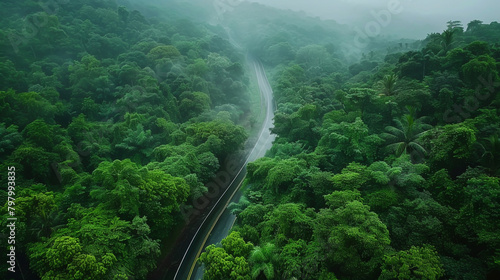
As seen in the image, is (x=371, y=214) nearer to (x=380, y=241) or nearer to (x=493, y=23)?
(x=380, y=241)

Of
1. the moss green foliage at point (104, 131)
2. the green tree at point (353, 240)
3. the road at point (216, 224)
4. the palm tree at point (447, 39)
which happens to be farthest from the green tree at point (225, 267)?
the palm tree at point (447, 39)

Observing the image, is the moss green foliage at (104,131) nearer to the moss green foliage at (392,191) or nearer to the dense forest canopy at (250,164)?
the dense forest canopy at (250,164)

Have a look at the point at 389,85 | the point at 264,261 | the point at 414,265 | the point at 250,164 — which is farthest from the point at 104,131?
the point at 414,265

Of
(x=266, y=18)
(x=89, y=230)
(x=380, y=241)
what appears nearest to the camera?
(x=380, y=241)

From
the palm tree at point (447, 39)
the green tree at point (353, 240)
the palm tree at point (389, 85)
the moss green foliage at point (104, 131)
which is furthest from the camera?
the palm tree at point (447, 39)

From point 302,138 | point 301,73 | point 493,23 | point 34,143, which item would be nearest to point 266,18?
point 301,73

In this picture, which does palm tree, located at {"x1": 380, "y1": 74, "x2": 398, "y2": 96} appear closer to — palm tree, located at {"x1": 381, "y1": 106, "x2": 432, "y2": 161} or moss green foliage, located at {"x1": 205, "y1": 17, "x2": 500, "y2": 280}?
moss green foliage, located at {"x1": 205, "y1": 17, "x2": 500, "y2": 280}
